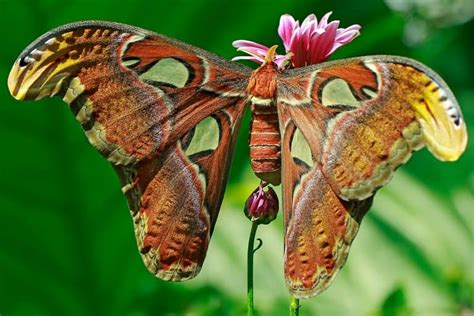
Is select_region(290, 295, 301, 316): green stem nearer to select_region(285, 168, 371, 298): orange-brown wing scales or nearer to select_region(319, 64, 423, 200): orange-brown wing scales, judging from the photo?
Answer: select_region(285, 168, 371, 298): orange-brown wing scales

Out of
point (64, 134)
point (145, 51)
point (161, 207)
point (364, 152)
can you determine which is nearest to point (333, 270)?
point (364, 152)

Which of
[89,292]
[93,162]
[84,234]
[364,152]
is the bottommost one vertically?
[89,292]

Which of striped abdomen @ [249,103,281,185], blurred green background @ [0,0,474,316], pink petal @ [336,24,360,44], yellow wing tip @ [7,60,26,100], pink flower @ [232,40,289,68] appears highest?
pink petal @ [336,24,360,44]

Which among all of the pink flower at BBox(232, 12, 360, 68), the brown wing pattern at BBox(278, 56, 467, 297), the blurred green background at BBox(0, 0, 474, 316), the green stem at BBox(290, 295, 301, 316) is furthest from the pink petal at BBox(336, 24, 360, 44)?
the blurred green background at BBox(0, 0, 474, 316)

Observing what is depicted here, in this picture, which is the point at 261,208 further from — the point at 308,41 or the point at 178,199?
the point at 308,41

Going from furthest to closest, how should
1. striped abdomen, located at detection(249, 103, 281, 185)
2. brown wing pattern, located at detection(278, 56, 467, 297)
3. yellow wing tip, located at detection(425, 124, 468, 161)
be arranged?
1. striped abdomen, located at detection(249, 103, 281, 185)
2. brown wing pattern, located at detection(278, 56, 467, 297)
3. yellow wing tip, located at detection(425, 124, 468, 161)

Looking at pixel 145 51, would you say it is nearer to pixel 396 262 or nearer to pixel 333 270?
pixel 333 270
